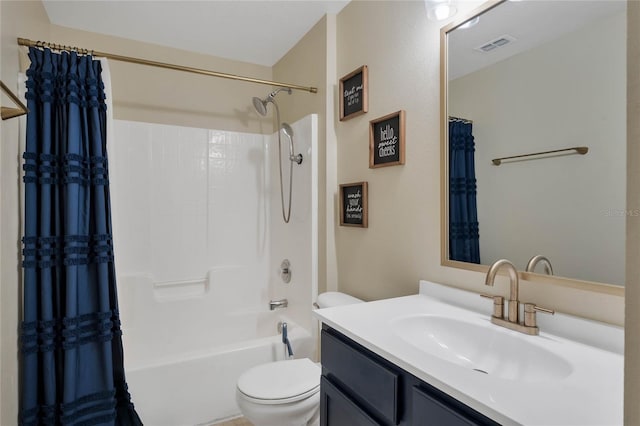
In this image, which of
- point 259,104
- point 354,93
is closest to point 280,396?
point 354,93

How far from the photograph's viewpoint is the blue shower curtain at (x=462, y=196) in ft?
4.36

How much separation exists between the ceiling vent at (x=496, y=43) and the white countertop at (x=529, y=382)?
0.89m

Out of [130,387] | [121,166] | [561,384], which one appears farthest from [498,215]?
[121,166]

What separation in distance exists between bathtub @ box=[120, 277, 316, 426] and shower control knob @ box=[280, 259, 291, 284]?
23 centimetres

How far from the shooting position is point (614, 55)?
3.05 feet

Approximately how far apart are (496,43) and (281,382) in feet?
5.37

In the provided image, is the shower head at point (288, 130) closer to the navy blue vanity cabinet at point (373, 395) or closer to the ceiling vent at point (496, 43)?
the ceiling vent at point (496, 43)

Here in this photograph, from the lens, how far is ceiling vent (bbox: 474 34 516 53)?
3.94 ft

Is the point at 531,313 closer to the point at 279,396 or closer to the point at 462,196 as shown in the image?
the point at 462,196

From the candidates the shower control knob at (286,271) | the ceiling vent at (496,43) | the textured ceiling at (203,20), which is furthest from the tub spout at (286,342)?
A: the textured ceiling at (203,20)

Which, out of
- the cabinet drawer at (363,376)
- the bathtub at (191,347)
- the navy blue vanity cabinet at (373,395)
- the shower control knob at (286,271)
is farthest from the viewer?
the shower control knob at (286,271)

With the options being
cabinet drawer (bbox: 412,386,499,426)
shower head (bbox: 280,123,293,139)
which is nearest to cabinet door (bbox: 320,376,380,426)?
cabinet drawer (bbox: 412,386,499,426)

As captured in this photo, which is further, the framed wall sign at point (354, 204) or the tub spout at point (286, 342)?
the tub spout at point (286, 342)

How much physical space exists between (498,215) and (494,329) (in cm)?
40
